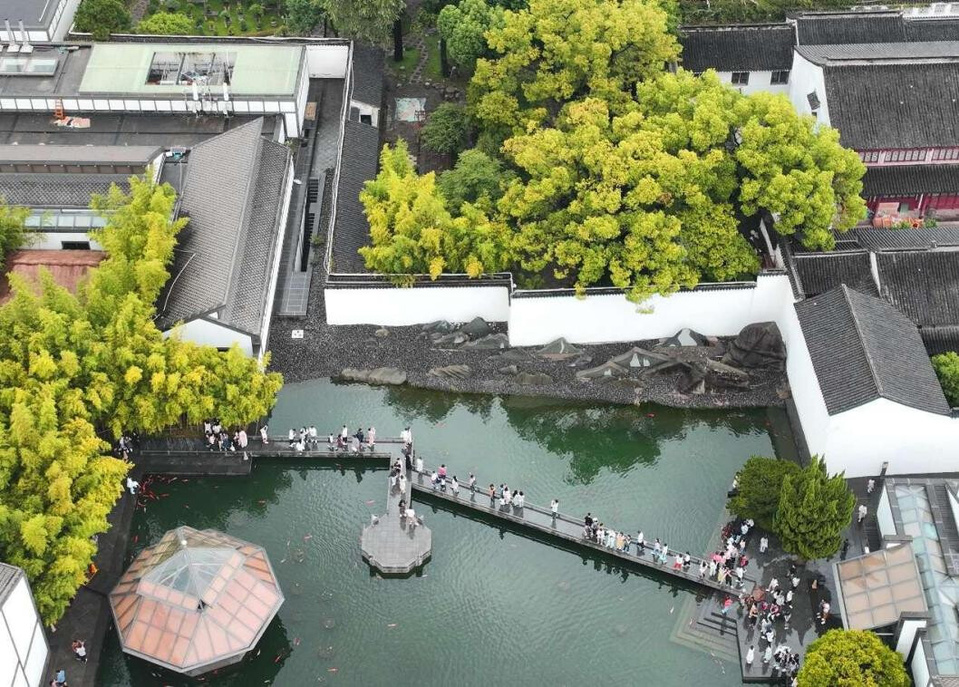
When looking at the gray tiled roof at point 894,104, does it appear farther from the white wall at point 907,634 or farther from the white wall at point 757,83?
the white wall at point 907,634

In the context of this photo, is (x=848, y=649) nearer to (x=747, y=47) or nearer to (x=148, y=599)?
(x=148, y=599)

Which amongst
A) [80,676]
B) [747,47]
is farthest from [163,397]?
[747,47]

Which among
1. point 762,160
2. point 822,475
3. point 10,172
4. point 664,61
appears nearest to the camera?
point 822,475

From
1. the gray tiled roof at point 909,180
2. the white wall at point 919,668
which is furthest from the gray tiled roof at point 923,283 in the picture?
the white wall at point 919,668

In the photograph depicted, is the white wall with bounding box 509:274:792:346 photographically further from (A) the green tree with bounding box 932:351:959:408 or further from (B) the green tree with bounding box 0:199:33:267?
(B) the green tree with bounding box 0:199:33:267

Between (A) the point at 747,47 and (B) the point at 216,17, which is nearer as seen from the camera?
(A) the point at 747,47

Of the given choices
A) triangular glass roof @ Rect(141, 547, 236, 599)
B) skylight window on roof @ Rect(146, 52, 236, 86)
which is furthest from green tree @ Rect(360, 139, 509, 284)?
triangular glass roof @ Rect(141, 547, 236, 599)
